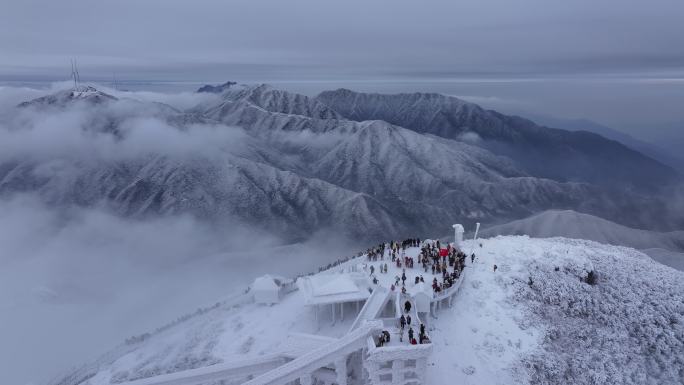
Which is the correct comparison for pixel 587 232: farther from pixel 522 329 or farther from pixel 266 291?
pixel 266 291

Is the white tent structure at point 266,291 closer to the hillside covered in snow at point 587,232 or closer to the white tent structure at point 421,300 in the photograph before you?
the white tent structure at point 421,300

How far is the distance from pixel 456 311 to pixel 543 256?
16.3m

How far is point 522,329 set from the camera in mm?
46688

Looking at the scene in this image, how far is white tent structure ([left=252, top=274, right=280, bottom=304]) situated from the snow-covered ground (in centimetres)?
112

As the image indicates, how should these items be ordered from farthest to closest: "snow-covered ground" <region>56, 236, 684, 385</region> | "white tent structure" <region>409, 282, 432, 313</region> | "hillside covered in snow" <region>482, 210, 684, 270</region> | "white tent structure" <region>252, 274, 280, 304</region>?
"hillside covered in snow" <region>482, 210, 684, 270</region>
"white tent structure" <region>252, 274, 280, 304</region>
"white tent structure" <region>409, 282, 432, 313</region>
"snow-covered ground" <region>56, 236, 684, 385</region>

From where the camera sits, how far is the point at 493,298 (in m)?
50.2

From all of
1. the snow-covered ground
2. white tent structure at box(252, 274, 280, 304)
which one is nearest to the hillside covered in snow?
the snow-covered ground

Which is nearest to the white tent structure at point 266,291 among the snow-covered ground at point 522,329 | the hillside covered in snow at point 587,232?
the snow-covered ground at point 522,329

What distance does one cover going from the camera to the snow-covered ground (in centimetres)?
4378

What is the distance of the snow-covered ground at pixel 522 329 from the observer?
144 feet

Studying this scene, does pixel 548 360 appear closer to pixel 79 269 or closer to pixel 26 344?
pixel 26 344

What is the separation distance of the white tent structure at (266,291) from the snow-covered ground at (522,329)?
1118mm

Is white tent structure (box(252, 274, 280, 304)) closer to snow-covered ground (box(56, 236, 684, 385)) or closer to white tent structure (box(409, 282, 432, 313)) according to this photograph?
snow-covered ground (box(56, 236, 684, 385))

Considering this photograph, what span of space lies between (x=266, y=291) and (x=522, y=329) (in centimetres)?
2865
